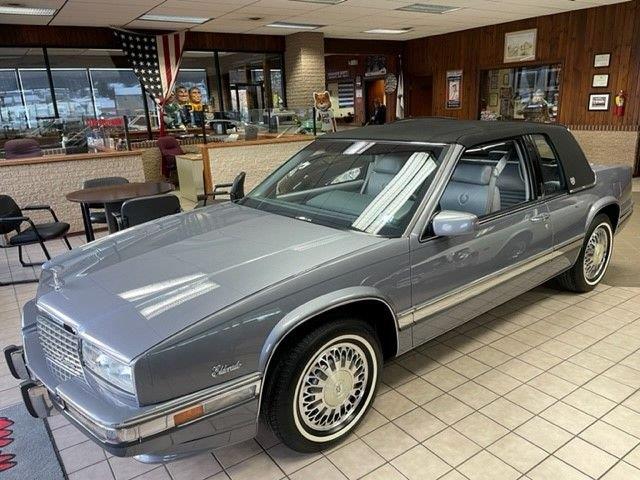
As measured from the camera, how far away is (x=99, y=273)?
2.06 meters

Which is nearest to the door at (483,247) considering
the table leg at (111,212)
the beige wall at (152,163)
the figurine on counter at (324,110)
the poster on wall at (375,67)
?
the table leg at (111,212)

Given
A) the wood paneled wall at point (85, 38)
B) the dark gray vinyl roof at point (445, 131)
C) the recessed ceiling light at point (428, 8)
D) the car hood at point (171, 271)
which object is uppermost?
the recessed ceiling light at point (428, 8)

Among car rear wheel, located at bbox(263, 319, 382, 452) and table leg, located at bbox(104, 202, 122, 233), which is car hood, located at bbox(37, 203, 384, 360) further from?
table leg, located at bbox(104, 202, 122, 233)

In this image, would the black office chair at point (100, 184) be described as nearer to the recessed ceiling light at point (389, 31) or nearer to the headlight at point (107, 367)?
the headlight at point (107, 367)

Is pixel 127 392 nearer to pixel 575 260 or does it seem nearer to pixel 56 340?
pixel 56 340

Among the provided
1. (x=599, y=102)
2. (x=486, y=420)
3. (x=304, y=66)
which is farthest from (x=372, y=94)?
(x=486, y=420)

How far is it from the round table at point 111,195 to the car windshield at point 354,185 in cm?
191

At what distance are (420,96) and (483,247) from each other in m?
11.2

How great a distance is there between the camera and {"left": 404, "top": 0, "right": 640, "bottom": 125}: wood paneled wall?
8.30 metres

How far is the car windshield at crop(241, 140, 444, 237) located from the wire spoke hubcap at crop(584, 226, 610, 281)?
182 cm

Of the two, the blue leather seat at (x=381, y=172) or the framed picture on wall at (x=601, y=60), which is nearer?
the blue leather seat at (x=381, y=172)

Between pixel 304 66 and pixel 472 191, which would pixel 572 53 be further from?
pixel 472 191

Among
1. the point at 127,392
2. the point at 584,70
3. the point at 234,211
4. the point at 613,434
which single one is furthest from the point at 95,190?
the point at 584,70

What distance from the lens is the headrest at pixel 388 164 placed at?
2.53 metres
